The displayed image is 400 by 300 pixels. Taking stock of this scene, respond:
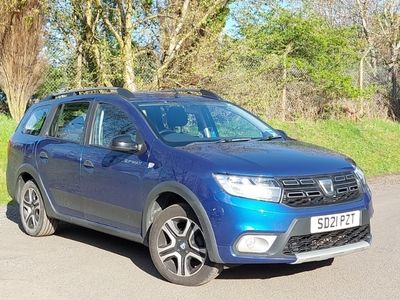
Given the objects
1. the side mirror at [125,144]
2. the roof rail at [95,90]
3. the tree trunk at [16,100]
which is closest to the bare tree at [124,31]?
the tree trunk at [16,100]

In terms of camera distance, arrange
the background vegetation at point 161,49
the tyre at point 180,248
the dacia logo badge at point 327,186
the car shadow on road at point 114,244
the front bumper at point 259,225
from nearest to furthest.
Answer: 1. the front bumper at point 259,225
2. the dacia logo badge at point 327,186
3. the tyre at point 180,248
4. the car shadow on road at point 114,244
5. the background vegetation at point 161,49

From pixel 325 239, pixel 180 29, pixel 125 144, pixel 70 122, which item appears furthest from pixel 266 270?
pixel 180 29

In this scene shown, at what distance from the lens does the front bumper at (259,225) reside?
5.00m

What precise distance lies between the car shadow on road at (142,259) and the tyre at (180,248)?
9.9 inches

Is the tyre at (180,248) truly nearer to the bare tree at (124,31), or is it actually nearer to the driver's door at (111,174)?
the driver's door at (111,174)

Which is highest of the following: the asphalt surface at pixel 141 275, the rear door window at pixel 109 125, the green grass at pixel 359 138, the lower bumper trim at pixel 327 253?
the rear door window at pixel 109 125

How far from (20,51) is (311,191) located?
11.9m

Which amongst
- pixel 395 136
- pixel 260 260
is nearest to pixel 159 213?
pixel 260 260

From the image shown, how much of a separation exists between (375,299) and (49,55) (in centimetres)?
1217

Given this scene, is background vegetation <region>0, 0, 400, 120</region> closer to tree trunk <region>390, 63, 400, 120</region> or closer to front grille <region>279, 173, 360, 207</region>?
tree trunk <region>390, 63, 400, 120</region>

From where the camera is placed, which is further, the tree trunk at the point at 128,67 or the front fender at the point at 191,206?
the tree trunk at the point at 128,67

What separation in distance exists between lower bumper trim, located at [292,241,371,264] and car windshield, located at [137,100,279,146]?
→ 147 centimetres

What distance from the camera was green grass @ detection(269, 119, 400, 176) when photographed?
54.4 ft

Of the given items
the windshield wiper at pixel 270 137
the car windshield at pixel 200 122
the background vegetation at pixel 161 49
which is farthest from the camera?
the background vegetation at pixel 161 49
